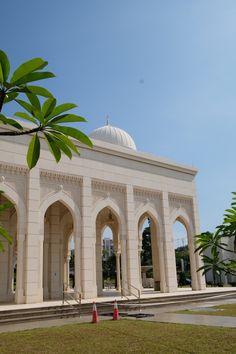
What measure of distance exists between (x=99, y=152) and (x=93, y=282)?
6.74 meters

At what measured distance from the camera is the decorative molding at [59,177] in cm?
1716

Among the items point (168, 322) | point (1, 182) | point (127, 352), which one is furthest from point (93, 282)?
point (127, 352)

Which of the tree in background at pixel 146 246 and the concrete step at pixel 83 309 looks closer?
the concrete step at pixel 83 309

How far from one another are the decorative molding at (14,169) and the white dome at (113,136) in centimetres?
911

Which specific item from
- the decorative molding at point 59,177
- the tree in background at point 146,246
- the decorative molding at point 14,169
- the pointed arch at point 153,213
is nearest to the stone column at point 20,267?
the decorative molding at point 14,169

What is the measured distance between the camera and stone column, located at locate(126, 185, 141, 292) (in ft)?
62.0

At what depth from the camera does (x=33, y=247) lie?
1580 centimetres

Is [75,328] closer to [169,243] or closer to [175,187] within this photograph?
[169,243]

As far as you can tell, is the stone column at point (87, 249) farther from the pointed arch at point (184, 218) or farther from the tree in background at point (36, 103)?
the tree in background at point (36, 103)

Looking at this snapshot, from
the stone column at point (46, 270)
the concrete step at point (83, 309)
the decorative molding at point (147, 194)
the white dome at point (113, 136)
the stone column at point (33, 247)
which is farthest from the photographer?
the white dome at point (113, 136)

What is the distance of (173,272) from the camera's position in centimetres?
2084

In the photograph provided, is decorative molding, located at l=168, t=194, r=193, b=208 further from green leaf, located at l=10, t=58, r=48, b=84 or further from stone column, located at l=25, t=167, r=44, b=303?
green leaf, located at l=10, t=58, r=48, b=84

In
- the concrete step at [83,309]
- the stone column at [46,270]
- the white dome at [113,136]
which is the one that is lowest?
the concrete step at [83,309]

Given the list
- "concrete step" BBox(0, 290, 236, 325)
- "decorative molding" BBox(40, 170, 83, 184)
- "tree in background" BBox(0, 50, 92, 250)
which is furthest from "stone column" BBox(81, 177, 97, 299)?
"tree in background" BBox(0, 50, 92, 250)
